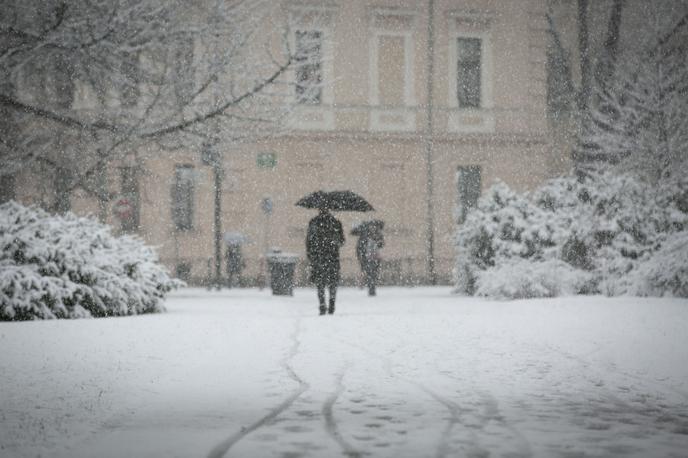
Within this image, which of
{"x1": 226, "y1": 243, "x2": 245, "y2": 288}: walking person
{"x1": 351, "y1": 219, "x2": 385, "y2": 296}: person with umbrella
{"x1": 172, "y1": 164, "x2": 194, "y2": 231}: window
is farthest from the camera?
{"x1": 172, "y1": 164, "x2": 194, "y2": 231}: window

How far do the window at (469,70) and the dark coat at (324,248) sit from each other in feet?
55.1

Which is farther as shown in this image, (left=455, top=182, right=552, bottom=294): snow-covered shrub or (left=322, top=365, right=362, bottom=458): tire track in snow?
(left=455, top=182, right=552, bottom=294): snow-covered shrub

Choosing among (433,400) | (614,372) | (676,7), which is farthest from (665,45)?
(433,400)

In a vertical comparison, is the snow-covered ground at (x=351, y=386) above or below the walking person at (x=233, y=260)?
below

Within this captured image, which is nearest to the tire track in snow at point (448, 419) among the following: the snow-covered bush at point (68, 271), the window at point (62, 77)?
the snow-covered bush at point (68, 271)

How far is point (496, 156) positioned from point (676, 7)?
7204 mm

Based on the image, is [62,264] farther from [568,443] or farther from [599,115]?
[599,115]

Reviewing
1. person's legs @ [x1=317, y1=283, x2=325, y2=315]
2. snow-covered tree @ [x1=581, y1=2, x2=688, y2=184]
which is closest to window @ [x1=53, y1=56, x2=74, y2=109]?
person's legs @ [x1=317, y1=283, x2=325, y2=315]

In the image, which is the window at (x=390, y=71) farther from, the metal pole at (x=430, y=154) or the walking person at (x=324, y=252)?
the walking person at (x=324, y=252)

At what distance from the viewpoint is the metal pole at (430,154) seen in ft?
101

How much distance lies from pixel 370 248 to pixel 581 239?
5892 mm

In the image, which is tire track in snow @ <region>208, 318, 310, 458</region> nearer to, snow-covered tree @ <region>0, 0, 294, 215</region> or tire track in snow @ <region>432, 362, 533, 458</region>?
tire track in snow @ <region>432, 362, 533, 458</region>

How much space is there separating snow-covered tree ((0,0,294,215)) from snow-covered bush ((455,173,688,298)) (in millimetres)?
6261

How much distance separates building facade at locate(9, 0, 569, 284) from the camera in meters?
29.8
